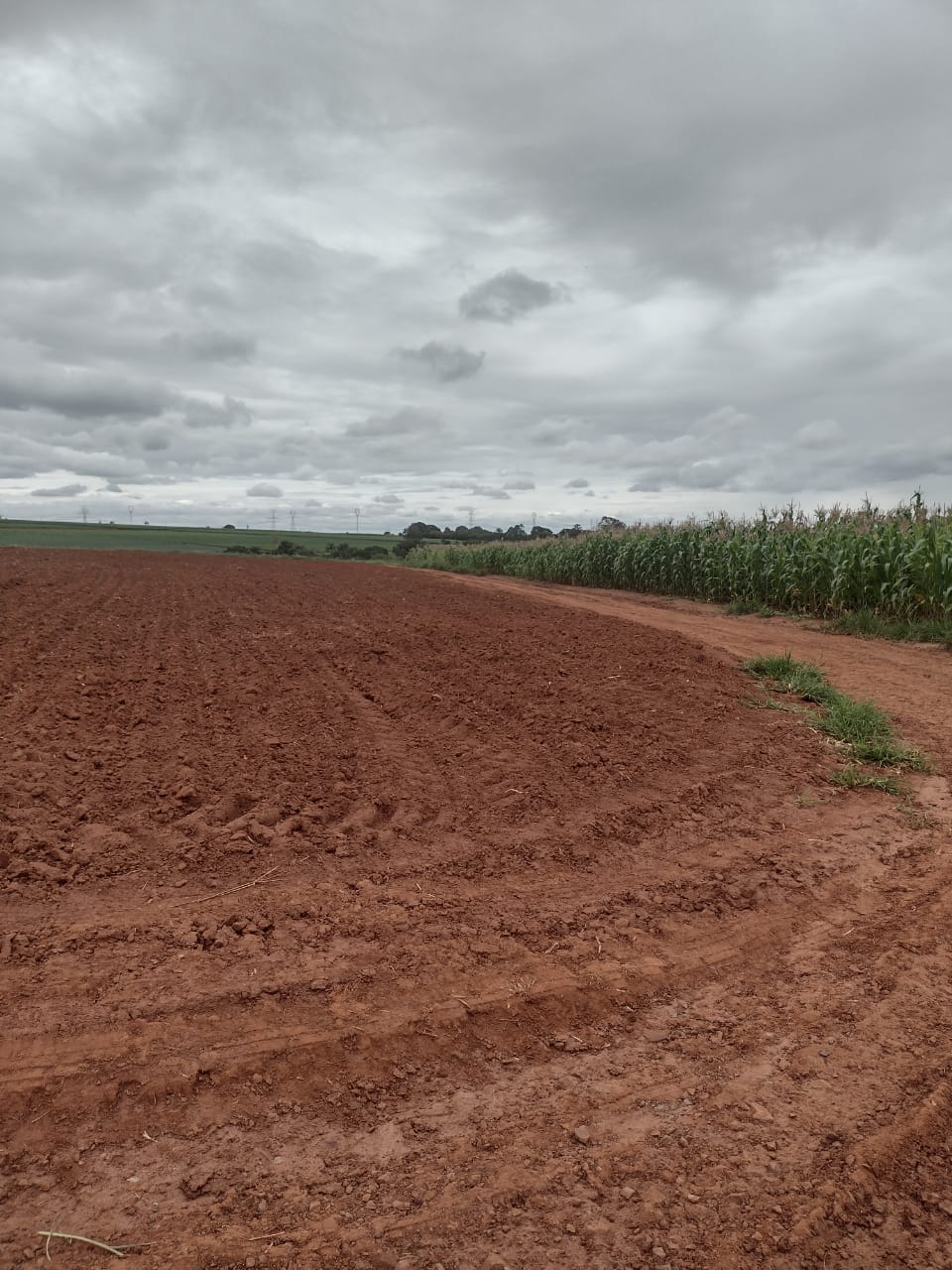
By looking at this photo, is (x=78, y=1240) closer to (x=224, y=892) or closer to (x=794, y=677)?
(x=224, y=892)

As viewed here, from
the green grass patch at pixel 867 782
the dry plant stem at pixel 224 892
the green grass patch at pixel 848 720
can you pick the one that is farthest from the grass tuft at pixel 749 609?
the dry plant stem at pixel 224 892

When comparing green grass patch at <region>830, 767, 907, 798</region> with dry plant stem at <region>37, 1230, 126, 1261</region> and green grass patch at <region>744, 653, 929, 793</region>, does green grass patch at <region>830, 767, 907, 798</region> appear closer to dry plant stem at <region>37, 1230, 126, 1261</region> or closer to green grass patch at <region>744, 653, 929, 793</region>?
green grass patch at <region>744, 653, 929, 793</region>

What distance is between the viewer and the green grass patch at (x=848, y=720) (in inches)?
224

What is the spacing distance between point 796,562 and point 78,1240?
16410 millimetres

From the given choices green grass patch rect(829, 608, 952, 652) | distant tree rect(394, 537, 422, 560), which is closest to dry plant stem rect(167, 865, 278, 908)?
green grass patch rect(829, 608, 952, 652)

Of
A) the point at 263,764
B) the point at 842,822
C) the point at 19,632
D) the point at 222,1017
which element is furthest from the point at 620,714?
the point at 19,632

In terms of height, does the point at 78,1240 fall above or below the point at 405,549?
below

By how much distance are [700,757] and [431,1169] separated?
400 cm

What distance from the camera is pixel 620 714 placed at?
6387 millimetres

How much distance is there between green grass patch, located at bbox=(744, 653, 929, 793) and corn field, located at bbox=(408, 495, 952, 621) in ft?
17.8

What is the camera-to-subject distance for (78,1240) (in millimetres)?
1837

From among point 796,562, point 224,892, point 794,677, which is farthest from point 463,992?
point 796,562

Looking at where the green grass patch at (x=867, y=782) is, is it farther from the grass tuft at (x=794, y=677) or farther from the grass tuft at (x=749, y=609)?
the grass tuft at (x=749, y=609)

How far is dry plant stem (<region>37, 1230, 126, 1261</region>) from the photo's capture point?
1807 mm
